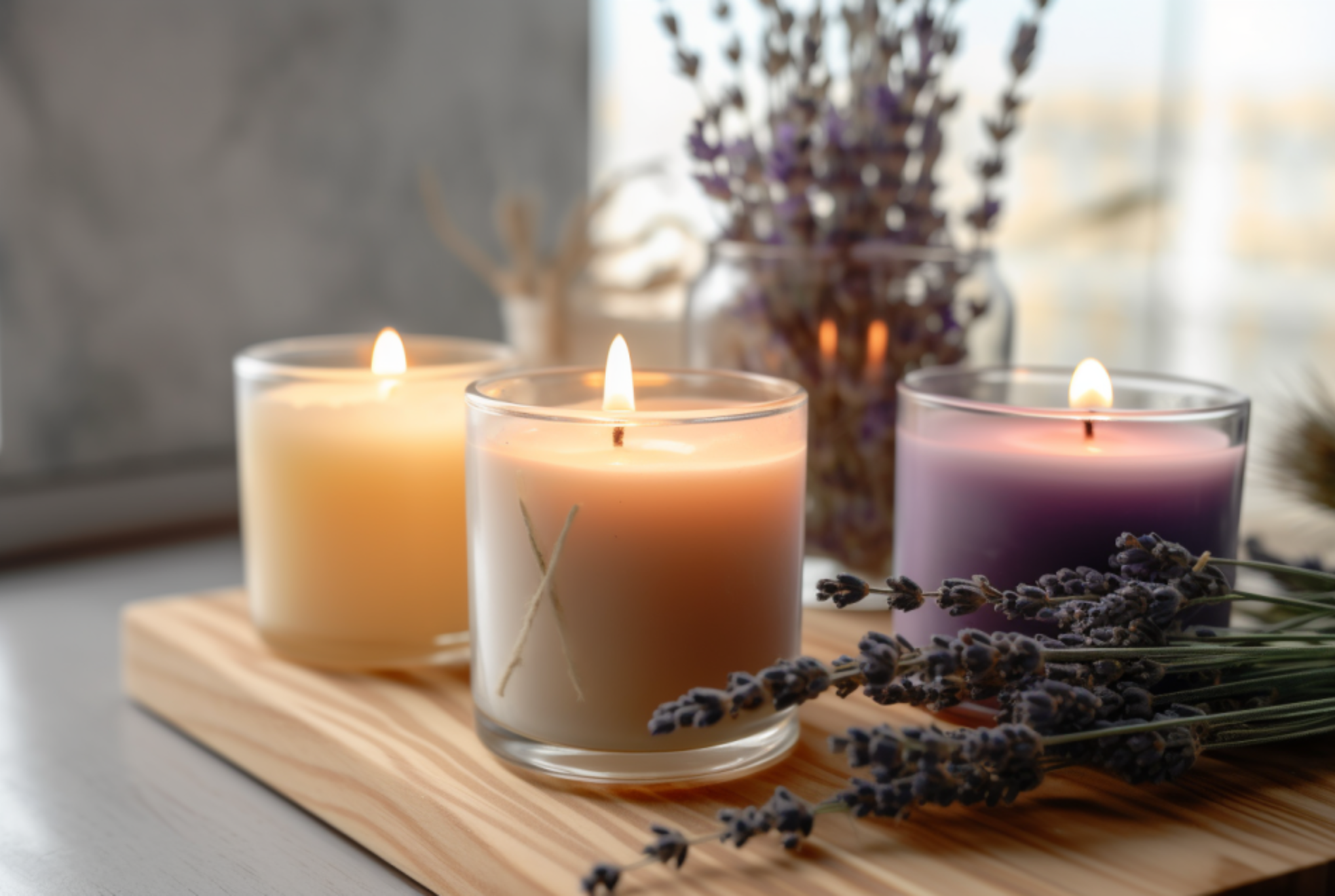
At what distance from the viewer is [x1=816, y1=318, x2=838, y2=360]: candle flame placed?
2.57 ft

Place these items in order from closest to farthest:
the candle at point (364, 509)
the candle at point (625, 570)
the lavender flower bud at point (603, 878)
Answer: the lavender flower bud at point (603, 878)
the candle at point (625, 570)
the candle at point (364, 509)

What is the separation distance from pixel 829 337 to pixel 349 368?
0.29 meters

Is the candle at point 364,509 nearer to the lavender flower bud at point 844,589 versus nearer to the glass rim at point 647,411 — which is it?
the glass rim at point 647,411

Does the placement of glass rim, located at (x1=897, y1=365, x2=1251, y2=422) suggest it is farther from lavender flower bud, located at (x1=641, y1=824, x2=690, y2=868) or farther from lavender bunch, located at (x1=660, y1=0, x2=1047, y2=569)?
lavender flower bud, located at (x1=641, y1=824, x2=690, y2=868)

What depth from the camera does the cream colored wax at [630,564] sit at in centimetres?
52

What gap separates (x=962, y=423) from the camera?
0.60 meters

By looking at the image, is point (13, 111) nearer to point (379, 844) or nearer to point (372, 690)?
point (372, 690)

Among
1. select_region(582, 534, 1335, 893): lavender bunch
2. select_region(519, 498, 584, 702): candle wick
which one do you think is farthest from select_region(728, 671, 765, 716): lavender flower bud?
select_region(519, 498, 584, 702): candle wick

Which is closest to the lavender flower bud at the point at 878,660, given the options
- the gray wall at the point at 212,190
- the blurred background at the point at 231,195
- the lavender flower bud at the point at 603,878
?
the lavender flower bud at the point at 603,878

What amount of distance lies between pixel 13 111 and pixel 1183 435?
93cm

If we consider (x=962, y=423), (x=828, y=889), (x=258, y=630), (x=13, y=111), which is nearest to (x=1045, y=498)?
(x=962, y=423)

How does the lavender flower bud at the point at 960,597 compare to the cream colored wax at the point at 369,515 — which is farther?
the cream colored wax at the point at 369,515

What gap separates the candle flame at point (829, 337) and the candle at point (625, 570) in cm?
22

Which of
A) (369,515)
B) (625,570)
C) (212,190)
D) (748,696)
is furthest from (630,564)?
(212,190)
